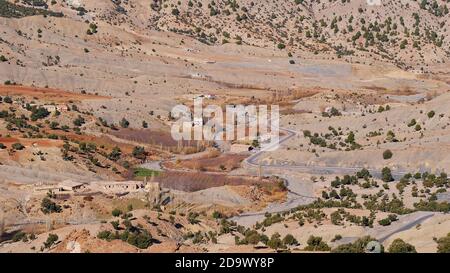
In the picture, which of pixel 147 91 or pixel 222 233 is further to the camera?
pixel 147 91

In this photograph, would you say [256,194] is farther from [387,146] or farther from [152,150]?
[152,150]

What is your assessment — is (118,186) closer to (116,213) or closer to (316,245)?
(116,213)

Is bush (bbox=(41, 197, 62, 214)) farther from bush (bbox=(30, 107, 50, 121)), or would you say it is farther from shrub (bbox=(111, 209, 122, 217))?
bush (bbox=(30, 107, 50, 121))

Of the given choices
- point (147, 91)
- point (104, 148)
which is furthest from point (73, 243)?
point (147, 91)

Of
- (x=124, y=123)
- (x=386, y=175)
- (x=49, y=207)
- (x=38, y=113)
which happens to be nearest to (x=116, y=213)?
(x=49, y=207)

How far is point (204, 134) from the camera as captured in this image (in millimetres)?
155250

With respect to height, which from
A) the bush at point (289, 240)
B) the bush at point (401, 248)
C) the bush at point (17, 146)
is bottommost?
the bush at point (289, 240)

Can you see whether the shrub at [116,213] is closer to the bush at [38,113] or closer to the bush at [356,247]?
the bush at [356,247]

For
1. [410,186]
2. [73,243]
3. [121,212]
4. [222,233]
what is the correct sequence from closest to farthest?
[73,243] < [222,233] < [121,212] < [410,186]

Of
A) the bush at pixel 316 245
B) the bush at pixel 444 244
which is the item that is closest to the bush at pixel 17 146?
the bush at pixel 316 245

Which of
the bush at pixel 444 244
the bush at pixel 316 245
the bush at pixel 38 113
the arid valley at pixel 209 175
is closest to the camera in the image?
the bush at pixel 444 244

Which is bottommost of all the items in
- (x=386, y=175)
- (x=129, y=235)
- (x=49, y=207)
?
(x=49, y=207)
